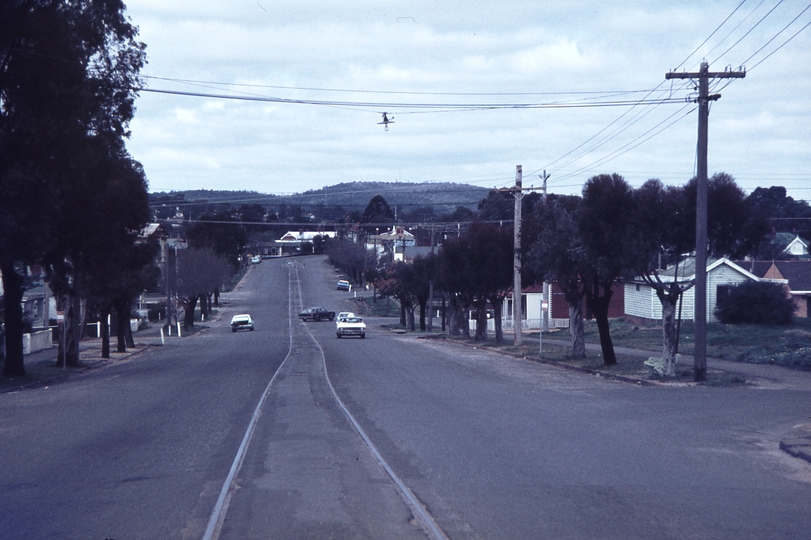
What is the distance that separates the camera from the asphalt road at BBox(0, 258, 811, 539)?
25.0 feet

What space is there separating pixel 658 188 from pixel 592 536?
17.1 metres

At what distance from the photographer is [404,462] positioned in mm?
10547

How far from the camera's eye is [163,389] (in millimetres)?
21484

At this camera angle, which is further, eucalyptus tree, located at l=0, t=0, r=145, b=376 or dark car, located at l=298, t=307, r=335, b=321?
dark car, located at l=298, t=307, r=335, b=321

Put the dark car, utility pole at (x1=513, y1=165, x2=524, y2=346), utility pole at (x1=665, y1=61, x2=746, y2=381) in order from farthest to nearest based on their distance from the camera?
1. the dark car
2. utility pole at (x1=513, y1=165, x2=524, y2=346)
3. utility pole at (x1=665, y1=61, x2=746, y2=381)

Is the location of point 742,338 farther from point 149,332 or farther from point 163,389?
point 149,332

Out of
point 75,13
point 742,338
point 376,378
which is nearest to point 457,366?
point 376,378

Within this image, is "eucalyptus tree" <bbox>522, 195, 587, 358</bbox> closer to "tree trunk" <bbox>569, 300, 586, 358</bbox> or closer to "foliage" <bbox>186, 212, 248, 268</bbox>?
"tree trunk" <bbox>569, 300, 586, 358</bbox>

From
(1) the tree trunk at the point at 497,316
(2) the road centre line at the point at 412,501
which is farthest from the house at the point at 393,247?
(2) the road centre line at the point at 412,501

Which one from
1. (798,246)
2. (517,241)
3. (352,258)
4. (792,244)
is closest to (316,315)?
(517,241)

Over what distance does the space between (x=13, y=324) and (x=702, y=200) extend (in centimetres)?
2296

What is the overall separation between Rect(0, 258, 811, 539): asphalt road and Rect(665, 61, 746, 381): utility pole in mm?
2009

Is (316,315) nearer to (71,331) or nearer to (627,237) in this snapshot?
(71,331)

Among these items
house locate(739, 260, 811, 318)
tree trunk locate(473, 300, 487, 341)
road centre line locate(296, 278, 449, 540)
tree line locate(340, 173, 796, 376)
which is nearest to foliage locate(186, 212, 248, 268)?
tree trunk locate(473, 300, 487, 341)
